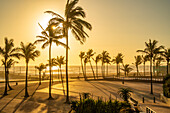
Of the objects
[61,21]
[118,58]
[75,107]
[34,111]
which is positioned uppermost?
[61,21]

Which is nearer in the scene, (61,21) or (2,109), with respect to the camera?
(2,109)

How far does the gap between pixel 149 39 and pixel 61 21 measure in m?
20.1

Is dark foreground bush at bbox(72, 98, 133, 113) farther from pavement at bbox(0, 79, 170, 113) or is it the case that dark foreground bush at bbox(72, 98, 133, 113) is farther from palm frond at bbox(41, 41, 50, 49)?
palm frond at bbox(41, 41, 50, 49)

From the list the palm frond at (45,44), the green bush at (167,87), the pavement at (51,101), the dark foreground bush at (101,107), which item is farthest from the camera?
the palm frond at (45,44)

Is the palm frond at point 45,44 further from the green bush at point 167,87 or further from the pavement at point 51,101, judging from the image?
the green bush at point 167,87

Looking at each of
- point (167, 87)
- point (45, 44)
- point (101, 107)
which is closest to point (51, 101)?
point (45, 44)

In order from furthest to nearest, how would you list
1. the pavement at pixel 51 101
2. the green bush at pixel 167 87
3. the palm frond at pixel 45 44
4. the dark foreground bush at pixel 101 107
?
1. the palm frond at pixel 45 44
2. the green bush at pixel 167 87
3. the pavement at pixel 51 101
4. the dark foreground bush at pixel 101 107

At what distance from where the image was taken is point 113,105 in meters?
10.8

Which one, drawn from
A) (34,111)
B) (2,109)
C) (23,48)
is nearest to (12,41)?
(23,48)

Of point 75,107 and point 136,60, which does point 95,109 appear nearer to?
point 75,107

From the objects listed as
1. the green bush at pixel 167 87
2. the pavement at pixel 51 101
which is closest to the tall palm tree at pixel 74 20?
the pavement at pixel 51 101

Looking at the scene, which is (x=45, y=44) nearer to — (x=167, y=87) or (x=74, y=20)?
(x=74, y=20)

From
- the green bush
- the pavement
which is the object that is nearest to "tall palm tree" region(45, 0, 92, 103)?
the pavement

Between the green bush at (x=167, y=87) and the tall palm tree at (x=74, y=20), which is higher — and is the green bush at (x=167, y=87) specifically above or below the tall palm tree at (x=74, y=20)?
below
